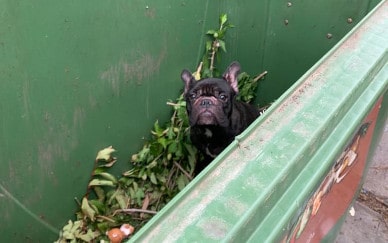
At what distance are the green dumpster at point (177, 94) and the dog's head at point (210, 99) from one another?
20 cm

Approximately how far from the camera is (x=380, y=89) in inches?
49.9

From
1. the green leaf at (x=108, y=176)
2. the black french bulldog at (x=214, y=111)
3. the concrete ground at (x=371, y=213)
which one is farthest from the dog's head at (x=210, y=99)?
the concrete ground at (x=371, y=213)

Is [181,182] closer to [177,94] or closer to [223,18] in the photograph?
[177,94]

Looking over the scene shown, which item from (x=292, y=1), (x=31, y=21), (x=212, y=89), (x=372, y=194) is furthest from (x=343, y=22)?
(x=31, y=21)

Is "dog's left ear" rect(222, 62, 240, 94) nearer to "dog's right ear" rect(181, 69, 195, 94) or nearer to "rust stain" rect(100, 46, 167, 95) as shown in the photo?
"dog's right ear" rect(181, 69, 195, 94)

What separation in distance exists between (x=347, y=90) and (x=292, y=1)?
147cm

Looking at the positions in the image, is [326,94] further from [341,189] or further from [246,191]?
[341,189]

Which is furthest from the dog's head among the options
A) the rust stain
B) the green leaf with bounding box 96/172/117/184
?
the green leaf with bounding box 96/172/117/184

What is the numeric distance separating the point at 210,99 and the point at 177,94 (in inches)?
15.6

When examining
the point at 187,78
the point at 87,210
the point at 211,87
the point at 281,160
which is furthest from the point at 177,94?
the point at 281,160

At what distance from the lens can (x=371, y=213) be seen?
2494mm

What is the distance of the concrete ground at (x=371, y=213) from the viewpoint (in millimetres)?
2367

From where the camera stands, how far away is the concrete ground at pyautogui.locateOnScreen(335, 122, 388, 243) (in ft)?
7.77

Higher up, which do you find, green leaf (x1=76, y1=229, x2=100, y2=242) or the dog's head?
the dog's head
